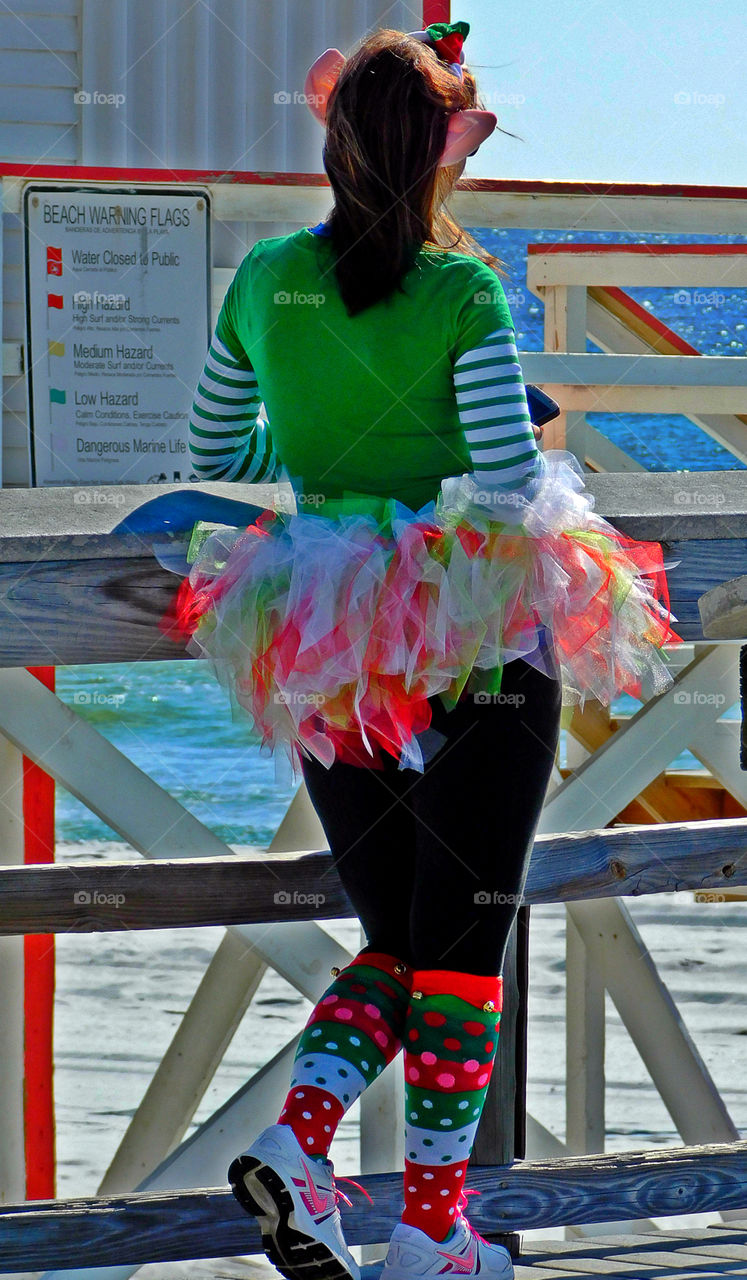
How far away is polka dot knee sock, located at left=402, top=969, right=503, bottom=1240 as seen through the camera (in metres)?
1.50

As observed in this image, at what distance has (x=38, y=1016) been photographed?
14.9 ft

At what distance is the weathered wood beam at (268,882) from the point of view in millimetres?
2049

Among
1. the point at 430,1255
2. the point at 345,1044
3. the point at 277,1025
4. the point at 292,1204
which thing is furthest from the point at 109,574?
the point at 277,1025

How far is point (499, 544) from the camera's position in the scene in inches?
59.1

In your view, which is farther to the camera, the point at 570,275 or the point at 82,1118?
the point at 82,1118

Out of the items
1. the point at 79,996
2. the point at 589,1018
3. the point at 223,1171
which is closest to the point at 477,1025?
the point at 223,1171

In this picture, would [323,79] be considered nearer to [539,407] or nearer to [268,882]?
[539,407]

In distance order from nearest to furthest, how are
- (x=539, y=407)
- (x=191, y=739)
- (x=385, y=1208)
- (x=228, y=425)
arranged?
(x=539, y=407) < (x=228, y=425) < (x=385, y=1208) < (x=191, y=739)

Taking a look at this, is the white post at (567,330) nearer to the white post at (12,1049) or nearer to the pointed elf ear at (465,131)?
the white post at (12,1049)

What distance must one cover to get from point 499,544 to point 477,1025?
0.55 metres

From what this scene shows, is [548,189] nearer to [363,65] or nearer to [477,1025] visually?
[363,65]

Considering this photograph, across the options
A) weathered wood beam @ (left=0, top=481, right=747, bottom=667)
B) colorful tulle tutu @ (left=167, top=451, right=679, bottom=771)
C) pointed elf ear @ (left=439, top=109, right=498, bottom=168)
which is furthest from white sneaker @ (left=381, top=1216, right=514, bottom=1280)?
pointed elf ear @ (left=439, top=109, right=498, bottom=168)

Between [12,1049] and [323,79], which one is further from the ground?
[323,79]

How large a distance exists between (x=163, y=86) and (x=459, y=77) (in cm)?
297
